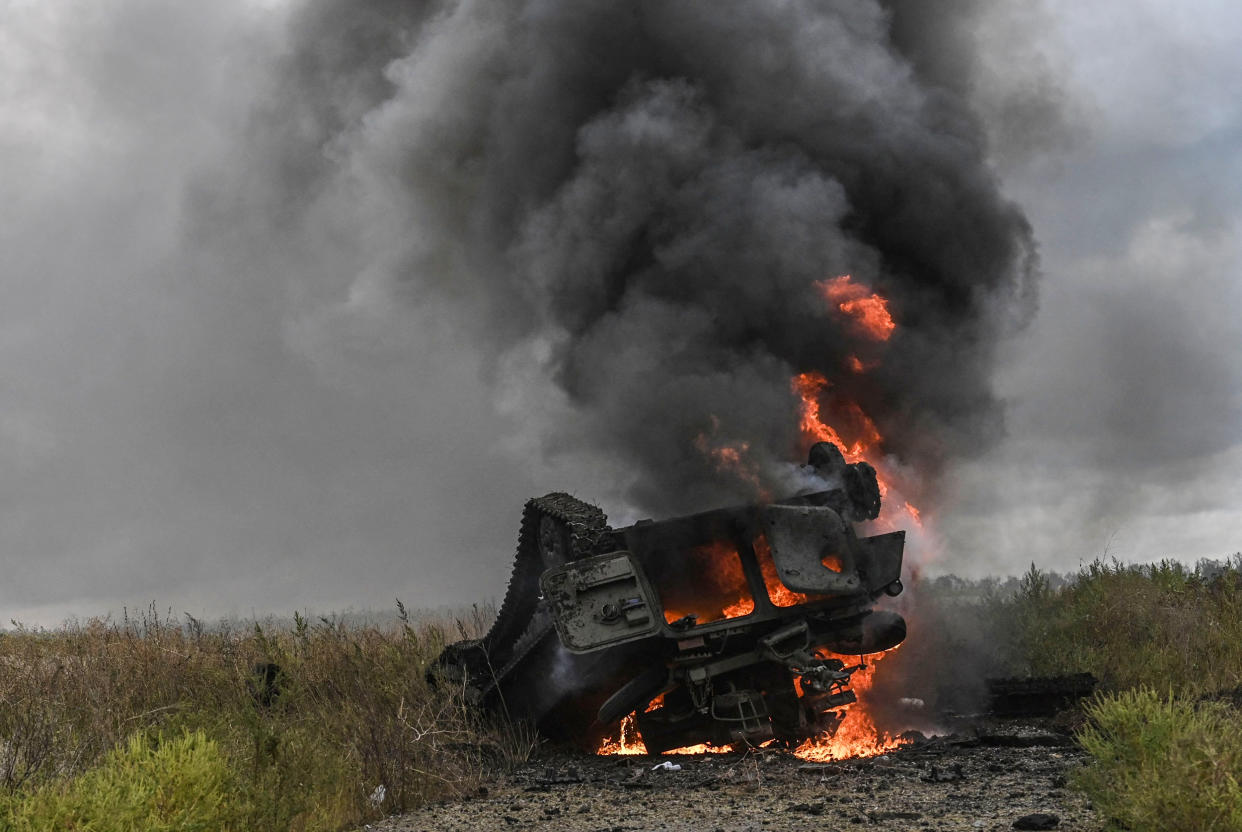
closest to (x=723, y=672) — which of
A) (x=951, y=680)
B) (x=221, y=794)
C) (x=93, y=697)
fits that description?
(x=951, y=680)

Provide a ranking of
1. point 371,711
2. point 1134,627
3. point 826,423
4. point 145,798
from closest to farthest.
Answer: point 145,798
point 371,711
point 826,423
point 1134,627

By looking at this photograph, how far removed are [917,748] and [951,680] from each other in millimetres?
2510

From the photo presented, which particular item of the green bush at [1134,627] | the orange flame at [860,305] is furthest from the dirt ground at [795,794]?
the orange flame at [860,305]

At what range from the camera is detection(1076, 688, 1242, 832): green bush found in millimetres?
5094

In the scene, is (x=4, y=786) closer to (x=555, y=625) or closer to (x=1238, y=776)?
(x=555, y=625)

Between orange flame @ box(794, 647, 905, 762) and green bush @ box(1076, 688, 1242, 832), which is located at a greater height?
orange flame @ box(794, 647, 905, 762)

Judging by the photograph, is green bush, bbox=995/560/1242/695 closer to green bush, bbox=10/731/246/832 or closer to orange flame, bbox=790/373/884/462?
orange flame, bbox=790/373/884/462

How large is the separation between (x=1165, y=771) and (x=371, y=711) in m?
5.12

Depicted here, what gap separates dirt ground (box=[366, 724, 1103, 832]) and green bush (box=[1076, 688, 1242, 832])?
335 millimetres

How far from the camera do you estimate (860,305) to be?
11836 mm

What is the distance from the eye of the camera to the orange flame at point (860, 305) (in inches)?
461

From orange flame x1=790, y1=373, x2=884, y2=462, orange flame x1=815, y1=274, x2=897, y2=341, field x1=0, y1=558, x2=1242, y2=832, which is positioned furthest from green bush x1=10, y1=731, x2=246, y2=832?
orange flame x1=815, y1=274, x2=897, y2=341

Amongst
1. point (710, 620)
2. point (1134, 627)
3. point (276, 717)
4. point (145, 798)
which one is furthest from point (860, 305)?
point (145, 798)

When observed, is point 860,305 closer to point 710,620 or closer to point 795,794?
point 710,620
